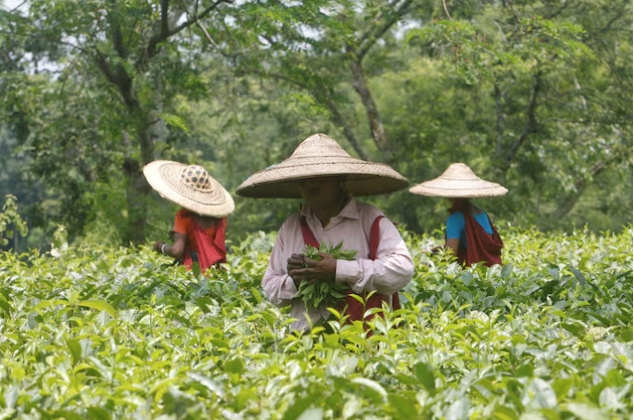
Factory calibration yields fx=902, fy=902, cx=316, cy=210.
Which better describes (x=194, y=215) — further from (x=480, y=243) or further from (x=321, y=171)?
(x=321, y=171)

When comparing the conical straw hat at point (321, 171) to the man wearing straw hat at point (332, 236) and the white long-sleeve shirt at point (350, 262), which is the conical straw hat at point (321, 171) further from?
the white long-sleeve shirt at point (350, 262)

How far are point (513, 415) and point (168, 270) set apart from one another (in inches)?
172

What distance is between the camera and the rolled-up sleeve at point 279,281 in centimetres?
377

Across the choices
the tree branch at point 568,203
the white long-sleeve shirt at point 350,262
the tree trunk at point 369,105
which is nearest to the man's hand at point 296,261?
the white long-sleeve shirt at point 350,262

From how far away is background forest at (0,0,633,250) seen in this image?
951cm

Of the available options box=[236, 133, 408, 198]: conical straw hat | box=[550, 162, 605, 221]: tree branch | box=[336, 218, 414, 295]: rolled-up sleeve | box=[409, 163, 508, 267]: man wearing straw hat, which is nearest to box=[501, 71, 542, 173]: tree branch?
box=[550, 162, 605, 221]: tree branch

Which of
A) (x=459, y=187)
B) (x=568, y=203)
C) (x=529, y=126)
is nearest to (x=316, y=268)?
(x=459, y=187)

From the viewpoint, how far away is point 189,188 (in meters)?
6.82

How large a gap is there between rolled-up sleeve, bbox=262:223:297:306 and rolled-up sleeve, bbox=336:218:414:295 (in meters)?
0.27

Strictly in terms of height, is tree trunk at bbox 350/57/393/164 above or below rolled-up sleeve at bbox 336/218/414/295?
below

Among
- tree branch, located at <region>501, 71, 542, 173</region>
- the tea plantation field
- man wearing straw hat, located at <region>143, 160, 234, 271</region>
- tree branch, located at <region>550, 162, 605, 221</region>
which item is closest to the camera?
the tea plantation field

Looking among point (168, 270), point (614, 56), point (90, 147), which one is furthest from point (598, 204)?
point (168, 270)

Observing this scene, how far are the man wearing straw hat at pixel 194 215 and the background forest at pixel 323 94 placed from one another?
5.98ft

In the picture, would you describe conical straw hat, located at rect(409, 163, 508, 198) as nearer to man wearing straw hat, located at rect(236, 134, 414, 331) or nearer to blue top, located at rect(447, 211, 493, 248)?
blue top, located at rect(447, 211, 493, 248)
